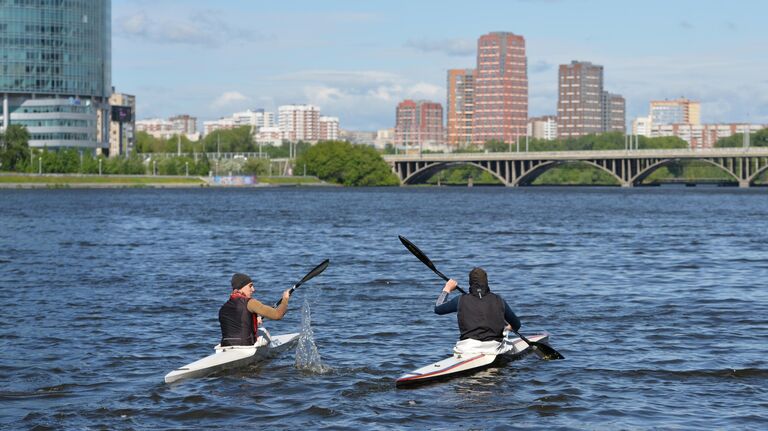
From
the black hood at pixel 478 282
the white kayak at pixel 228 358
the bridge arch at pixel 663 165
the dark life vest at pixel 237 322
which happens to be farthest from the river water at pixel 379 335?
the bridge arch at pixel 663 165

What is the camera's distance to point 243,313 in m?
19.1

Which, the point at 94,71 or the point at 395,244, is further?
the point at 94,71

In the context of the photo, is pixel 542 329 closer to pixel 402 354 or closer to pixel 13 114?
pixel 402 354

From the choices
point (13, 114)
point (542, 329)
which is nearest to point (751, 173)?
point (13, 114)

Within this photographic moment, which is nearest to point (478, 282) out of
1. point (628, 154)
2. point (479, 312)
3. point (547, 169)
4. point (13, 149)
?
point (479, 312)

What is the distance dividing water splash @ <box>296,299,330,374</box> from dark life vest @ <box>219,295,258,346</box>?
1.15 m

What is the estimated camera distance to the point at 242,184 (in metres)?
197

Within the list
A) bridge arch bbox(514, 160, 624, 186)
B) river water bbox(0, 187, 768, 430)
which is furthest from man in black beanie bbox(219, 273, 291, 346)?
bridge arch bbox(514, 160, 624, 186)

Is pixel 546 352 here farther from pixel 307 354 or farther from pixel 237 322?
pixel 237 322

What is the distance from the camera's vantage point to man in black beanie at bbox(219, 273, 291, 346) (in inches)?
744

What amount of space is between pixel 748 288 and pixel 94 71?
175603mm

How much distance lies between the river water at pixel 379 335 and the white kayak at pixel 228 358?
221 mm

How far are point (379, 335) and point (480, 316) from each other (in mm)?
5641

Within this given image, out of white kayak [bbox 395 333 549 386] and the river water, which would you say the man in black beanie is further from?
white kayak [bbox 395 333 549 386]
